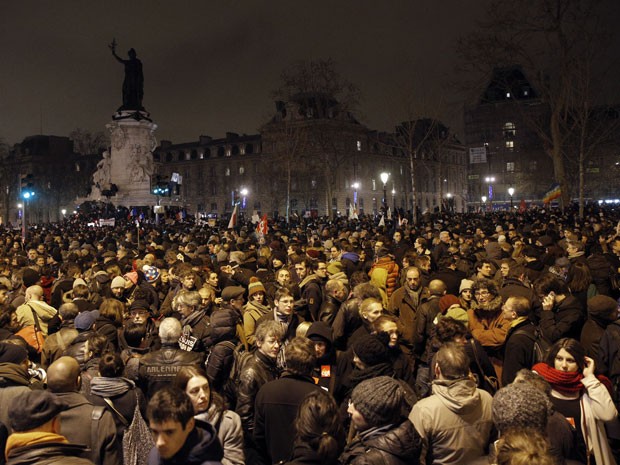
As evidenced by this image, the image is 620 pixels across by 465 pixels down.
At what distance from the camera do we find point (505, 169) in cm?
9756

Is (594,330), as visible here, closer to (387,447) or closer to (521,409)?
(521,409)

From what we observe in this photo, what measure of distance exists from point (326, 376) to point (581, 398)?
8.33 feet

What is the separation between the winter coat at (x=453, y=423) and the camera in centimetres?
419

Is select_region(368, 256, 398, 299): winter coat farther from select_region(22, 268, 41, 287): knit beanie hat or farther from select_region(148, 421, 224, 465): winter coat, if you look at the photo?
select_region(148, 421, 224, 465): winter coat

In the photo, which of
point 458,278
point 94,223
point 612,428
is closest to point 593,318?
point 612,428

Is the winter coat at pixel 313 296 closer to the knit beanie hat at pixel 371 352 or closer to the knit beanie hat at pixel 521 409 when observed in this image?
the knit beanie hat at pixel 371 352

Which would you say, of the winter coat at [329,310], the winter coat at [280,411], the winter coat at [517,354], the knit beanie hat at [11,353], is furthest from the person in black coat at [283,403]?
the winter coat at [329,310]

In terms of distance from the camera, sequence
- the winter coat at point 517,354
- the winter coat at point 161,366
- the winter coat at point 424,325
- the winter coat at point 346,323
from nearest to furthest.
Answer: the winter coat at point 161,366 < the winter coat at point 517,354 < the winter coat at point 424,325 < the winter coat at point 346,323

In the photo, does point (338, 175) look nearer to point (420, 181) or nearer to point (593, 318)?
point (420, 181)

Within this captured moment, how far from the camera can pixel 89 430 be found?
173 inches

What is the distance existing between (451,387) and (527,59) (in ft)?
103

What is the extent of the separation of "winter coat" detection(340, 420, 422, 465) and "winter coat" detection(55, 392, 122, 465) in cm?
172

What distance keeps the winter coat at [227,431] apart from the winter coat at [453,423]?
1.22 m

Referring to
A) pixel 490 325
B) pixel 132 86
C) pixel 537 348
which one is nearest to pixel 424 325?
pixel 490 325
